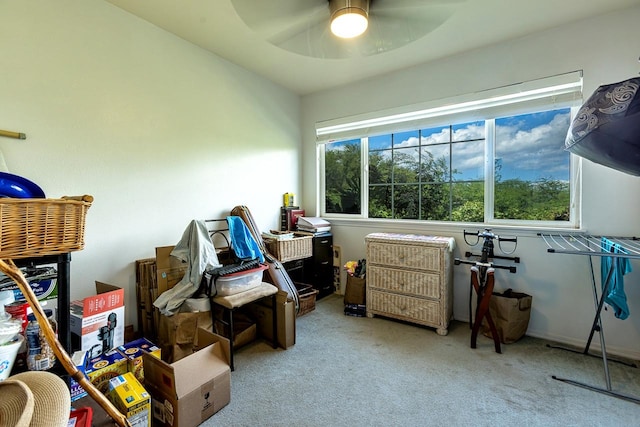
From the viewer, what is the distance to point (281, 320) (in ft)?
7.66

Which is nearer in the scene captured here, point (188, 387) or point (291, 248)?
point (188, 387)

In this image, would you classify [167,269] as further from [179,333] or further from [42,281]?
[42,281]

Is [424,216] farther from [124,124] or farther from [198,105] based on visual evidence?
[124,124]

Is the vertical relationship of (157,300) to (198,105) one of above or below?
below

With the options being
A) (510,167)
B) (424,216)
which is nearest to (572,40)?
(510,167)

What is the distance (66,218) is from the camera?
110cm

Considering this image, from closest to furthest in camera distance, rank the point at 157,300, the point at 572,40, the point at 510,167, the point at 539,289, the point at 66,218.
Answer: the point at 66,218 → the point at 157,300 → the point at 572,40 → the point at 539,289 → the point at 510,167

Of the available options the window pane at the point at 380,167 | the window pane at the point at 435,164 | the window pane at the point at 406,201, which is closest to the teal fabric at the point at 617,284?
the window pane at the point at 435,164

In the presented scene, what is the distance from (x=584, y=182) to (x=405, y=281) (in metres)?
1.64

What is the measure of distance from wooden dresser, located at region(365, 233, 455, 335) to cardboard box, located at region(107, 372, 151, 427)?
206 cm

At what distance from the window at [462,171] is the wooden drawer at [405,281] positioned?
2.38ft

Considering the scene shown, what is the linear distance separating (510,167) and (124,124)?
327 cm

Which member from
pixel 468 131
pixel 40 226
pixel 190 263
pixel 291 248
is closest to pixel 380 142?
pixel 468 131

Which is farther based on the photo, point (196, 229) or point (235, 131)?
point (235, 131)
